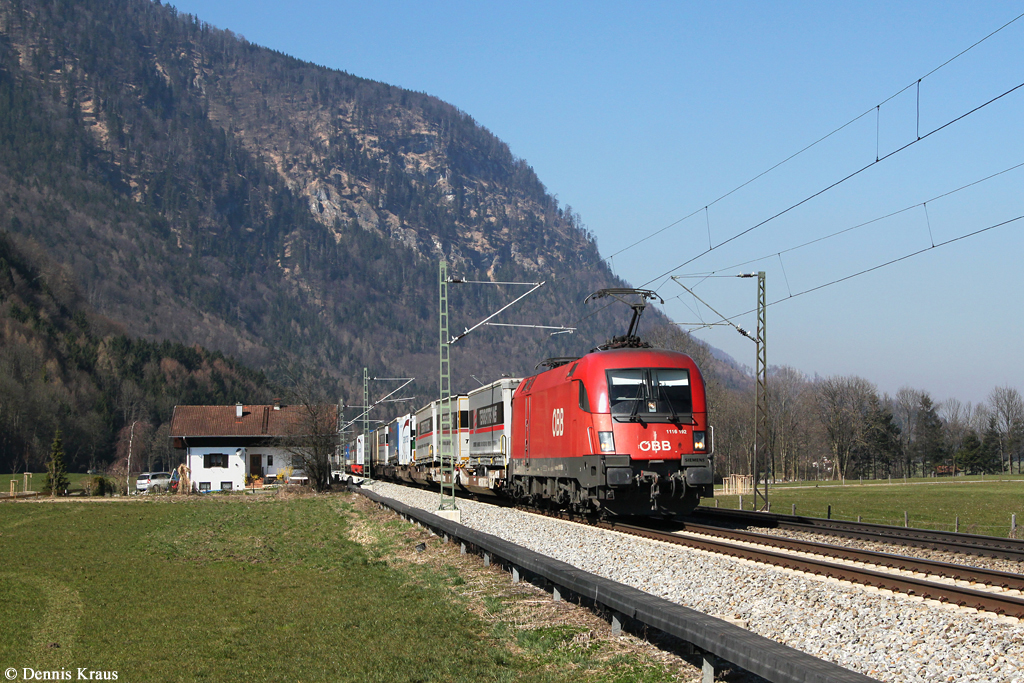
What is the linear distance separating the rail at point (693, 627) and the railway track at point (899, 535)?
338 inches

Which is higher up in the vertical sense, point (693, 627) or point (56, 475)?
point (693, 627)

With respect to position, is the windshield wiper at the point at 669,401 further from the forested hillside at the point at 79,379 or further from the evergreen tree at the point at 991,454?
the forested hillside at the point at 79,379

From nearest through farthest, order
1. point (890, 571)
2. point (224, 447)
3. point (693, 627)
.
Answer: point (693, 627), point (890, 571), point (224, 447)

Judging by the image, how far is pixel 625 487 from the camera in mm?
21172

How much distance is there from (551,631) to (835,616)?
3411 mm

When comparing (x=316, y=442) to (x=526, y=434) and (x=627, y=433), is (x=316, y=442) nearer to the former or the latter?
(x=526, y=434)

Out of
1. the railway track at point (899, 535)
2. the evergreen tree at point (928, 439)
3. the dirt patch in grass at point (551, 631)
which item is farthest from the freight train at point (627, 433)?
the evergreen tree at point (928, 439)

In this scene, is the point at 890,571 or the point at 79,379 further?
the point at 79,379

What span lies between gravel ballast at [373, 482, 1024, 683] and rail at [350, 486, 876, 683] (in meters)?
1.39

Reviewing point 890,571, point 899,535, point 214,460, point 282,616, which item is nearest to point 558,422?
point 899,535

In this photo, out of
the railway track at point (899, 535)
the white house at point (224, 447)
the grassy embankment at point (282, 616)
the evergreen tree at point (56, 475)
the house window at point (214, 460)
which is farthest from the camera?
the house window at point (214, 460)

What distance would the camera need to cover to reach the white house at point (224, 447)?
74.7m

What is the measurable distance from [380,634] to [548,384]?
15666 millimetres

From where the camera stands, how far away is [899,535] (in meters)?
19.9
